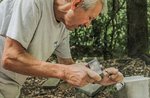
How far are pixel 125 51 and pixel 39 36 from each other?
6.79m

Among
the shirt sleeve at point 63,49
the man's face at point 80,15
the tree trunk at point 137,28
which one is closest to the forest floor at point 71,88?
the tree trunk at point 137,28

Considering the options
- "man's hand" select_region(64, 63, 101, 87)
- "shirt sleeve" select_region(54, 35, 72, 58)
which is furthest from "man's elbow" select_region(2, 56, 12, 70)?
"shirt sleeve" select_region(54, 35, 72, 58)

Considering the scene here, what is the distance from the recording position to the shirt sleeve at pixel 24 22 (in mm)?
2586

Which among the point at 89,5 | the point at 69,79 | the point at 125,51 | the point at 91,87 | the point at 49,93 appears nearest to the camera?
the point at 69,79

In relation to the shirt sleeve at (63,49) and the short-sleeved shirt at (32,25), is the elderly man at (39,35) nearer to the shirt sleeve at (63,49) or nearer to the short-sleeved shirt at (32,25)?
the short-sleeved shirt at (32,25)

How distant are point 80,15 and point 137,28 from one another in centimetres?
620

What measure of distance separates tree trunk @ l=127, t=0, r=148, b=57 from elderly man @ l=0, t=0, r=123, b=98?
228 inches

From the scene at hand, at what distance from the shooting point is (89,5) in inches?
104

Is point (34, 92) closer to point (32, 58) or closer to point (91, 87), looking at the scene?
point (91, 87)

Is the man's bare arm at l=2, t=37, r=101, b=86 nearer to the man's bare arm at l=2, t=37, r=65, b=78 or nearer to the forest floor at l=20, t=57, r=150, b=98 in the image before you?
the man's bare arm at l=2, t=37, r=65, b=78

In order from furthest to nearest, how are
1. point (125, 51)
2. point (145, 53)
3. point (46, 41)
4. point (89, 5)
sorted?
1. point (125, 51)
2. point (145, 53)
3. point (46, 41)
4. point (89, 5)

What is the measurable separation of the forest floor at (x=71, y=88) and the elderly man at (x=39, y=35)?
9.02ft

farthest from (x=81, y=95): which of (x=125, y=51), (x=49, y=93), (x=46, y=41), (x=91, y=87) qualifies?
(x=125, y=51)

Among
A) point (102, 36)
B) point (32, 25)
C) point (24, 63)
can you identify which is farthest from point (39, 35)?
point (102, 36)
